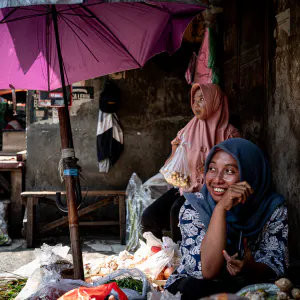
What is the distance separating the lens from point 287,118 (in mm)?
4109

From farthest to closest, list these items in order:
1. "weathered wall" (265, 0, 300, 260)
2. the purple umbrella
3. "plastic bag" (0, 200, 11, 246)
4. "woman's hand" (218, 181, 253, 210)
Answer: "plastic bag" (0, 200, 11, 246), "weathered wall" (265, 0, 300, 260), the purple umbrella, "woman's hand" (218, 181, 253, 210)

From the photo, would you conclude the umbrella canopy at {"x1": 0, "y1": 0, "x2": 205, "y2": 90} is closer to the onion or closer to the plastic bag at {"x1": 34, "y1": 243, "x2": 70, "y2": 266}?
the plastic bag at {"x1": 34, "y1": 243, "x2": 70, "y2": 266}

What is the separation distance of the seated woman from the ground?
10.6 feet

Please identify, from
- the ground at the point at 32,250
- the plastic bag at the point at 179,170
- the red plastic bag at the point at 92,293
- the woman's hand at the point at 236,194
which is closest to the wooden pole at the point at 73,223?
the red plastic bag at the point at 92,293

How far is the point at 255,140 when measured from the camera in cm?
507

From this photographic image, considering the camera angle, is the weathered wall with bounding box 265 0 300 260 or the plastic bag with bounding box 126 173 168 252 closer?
the weathered wall with bounding box 265 0 300 260

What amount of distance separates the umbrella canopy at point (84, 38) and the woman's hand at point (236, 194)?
1.52m

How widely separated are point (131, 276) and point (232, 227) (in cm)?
82

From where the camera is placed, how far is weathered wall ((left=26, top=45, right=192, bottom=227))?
7.17 meters

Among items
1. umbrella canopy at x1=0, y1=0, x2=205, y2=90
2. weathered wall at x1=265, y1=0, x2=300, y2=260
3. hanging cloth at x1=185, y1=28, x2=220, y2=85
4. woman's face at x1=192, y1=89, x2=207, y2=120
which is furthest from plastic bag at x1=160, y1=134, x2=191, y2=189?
hanging cloth at x1=185, y1=28, x2=220, y2=85

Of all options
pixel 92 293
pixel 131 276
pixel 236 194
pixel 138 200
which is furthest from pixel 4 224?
pixel 236 194

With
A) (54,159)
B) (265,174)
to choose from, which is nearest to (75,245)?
(265,174)

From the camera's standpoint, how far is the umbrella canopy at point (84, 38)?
354 centimetres

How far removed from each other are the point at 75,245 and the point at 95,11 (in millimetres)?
1805
